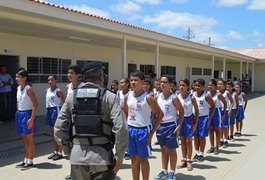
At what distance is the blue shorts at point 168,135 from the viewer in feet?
19.1

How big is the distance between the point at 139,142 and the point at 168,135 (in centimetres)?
96

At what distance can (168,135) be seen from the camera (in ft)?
19.2

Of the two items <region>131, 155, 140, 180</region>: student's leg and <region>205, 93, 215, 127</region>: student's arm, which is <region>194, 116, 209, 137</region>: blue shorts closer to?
<region>205, 93, 215, 127</region>: student's arm

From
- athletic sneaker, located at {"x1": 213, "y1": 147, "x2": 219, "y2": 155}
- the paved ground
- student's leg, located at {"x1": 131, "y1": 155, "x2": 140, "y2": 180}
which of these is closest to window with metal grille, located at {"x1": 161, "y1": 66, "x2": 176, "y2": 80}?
the paved ground

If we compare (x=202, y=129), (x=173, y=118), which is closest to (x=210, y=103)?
(x=202, y=129)

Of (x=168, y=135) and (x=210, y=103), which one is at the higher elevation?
(x=210, y=103)

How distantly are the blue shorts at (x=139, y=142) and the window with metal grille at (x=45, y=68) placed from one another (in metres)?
9.38

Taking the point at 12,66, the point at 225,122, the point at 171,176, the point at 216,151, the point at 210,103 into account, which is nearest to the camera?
the point at 171,176

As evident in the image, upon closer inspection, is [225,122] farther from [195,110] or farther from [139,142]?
[139,142]

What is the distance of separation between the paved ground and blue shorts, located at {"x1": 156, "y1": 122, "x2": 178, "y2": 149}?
0.68 meters

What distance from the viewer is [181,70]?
90.4 feet

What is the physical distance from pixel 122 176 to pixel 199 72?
26194 millimetres

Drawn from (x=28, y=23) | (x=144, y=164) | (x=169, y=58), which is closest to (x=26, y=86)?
(x=144, y=164)

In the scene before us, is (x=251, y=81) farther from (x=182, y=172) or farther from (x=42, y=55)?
(x=182, y=172)
